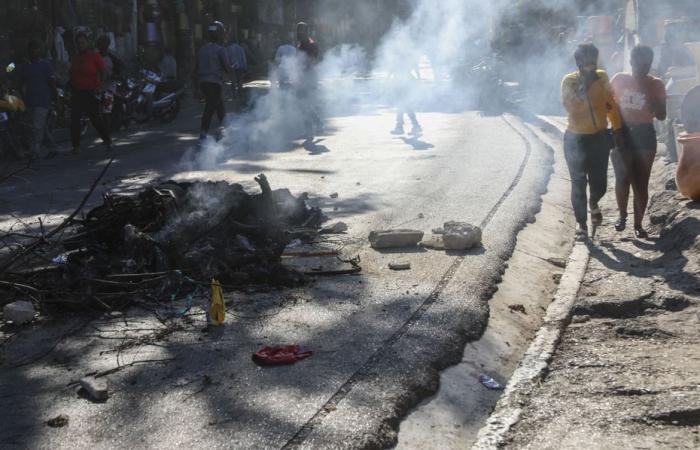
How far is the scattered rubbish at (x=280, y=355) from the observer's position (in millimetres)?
4629

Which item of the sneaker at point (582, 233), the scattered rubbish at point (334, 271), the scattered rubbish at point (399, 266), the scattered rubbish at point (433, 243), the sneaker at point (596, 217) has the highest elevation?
the scattered rubbish at point (334, 271)

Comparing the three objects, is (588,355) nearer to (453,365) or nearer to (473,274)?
(453,365)

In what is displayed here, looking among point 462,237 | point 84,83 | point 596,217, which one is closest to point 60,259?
point 462,237

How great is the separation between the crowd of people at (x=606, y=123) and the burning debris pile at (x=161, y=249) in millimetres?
2695

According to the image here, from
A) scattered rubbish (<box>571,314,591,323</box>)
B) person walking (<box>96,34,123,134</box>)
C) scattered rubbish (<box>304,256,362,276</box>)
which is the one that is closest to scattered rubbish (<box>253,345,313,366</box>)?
scattered rubbish (<box>304,256,362,276</box>)

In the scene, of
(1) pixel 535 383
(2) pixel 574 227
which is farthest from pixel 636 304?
(2) pixel 574 227

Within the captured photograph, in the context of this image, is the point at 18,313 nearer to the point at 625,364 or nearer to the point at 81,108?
the point at 625,364

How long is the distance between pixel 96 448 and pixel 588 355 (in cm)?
285

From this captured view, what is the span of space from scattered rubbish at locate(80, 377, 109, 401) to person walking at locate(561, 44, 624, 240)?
4.95 meters

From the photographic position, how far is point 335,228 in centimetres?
800

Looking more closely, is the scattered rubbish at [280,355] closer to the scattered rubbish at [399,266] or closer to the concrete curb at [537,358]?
the concrete curb at [537,358]

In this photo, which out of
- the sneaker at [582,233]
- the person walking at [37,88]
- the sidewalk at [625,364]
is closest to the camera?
the sidewalk at [625,364]

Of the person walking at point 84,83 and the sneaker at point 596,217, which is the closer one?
the sneaker at point 596,217

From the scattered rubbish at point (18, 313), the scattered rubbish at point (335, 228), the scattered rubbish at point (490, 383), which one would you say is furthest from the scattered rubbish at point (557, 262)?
the scattered rubbish at point (18, 313)
